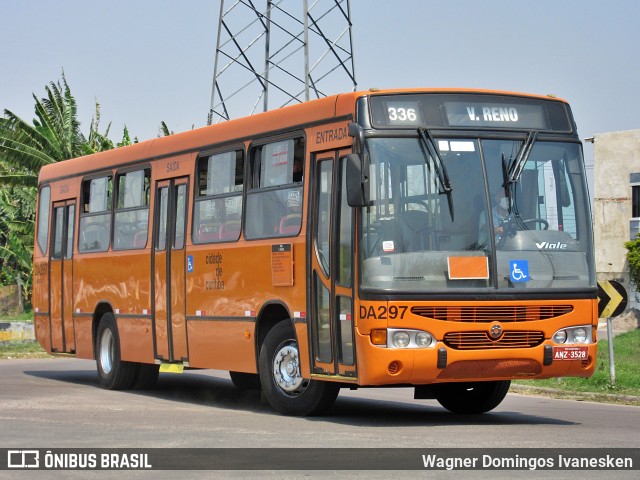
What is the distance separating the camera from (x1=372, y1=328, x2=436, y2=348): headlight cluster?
12250 millimetres

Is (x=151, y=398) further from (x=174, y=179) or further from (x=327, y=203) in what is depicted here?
(x=327, y=203)

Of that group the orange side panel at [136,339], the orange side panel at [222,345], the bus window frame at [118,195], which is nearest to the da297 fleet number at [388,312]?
the orange side panel at [222,345]

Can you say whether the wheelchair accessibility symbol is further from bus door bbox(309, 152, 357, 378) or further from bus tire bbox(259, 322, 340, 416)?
bus tire bbox(259, 322, 340, 416)

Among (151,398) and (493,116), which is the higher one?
(493,116)

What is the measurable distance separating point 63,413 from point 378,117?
478 centimetres

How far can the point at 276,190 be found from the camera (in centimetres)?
1420

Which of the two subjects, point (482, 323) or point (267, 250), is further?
point (267, 250)

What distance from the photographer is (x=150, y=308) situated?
682 inches

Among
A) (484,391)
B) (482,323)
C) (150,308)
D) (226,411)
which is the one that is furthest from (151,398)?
(482,323)

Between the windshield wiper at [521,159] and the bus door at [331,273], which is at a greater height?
the windshield wiper at [521,159]

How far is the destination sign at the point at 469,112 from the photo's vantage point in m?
12.8

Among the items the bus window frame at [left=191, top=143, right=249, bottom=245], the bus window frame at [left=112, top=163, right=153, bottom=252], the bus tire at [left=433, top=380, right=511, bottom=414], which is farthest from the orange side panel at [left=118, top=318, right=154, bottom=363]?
the bus tire at [left=433, top=380, right=511, bottom=414]

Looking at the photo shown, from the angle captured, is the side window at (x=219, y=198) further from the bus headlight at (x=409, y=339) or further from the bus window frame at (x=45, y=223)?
the bus window frame at (x=45, y=223)

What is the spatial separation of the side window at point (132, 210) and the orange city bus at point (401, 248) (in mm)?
2215
